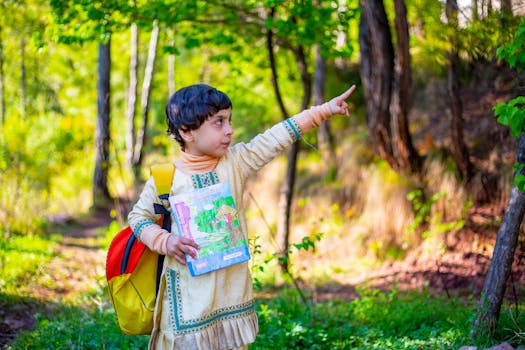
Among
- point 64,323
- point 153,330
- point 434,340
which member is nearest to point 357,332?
point 434,340

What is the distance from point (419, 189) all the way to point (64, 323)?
3.86 metres

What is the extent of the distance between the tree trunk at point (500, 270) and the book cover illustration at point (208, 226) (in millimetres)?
1629

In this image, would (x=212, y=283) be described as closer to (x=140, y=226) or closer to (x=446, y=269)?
(x=140, y=226)

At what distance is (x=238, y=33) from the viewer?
5.42 meters

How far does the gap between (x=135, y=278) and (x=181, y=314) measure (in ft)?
1.09

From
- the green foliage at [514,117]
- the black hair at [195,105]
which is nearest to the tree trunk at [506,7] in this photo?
the green foliage at [514,117]

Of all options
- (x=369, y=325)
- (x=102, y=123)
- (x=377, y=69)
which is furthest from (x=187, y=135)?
(x=102, y=123)

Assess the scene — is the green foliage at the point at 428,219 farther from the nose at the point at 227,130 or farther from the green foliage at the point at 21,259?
the green foliage at the point at 21,259

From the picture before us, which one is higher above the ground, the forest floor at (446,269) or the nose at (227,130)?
the nose at (227,130)

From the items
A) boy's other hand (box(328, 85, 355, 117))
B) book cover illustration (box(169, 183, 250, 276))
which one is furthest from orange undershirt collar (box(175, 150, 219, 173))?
boy's other hand (box(328, 85, 355, 117))

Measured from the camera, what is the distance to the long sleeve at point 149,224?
2.38 meters

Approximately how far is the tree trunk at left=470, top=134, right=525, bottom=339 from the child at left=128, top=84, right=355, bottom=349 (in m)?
1.34

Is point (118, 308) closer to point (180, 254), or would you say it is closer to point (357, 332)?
point (180, 254)

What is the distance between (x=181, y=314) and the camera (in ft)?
7.89
